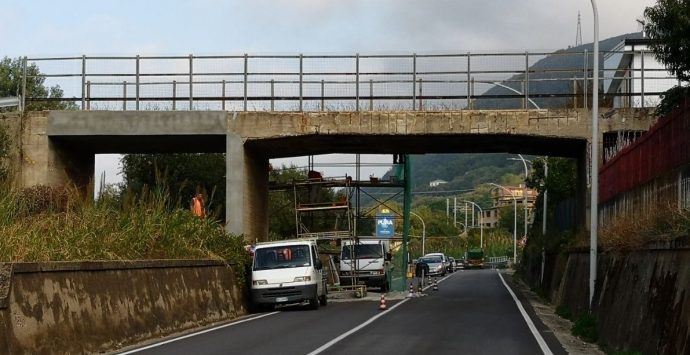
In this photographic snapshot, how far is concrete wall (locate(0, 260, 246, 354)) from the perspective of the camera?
14.6 m

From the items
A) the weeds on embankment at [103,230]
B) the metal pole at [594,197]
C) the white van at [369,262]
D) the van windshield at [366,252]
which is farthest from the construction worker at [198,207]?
the van windshield at [366,252]

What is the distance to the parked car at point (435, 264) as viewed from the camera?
71.2m

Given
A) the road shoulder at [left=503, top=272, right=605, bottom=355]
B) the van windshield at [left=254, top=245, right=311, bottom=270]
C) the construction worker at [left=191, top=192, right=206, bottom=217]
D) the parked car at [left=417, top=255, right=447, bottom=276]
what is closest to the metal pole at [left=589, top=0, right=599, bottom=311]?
the road shoulder at [left=503, top=272, right=605, bottom=355]

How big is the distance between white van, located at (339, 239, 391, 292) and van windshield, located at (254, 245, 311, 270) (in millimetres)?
12472

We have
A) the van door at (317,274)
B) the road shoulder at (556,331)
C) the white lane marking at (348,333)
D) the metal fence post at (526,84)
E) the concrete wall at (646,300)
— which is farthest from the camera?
the metal fence post at (526,84)

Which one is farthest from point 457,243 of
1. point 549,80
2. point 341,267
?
point 549,80

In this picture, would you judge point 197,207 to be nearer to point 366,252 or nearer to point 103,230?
point 103,230

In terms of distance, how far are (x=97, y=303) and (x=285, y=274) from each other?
11.6 metres

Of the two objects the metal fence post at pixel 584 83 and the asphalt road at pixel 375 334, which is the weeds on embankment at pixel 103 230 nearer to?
the asphalt road at pixel 375 334

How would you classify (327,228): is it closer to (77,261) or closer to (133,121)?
(133,121)

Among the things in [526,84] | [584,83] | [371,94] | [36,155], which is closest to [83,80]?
[36,155]

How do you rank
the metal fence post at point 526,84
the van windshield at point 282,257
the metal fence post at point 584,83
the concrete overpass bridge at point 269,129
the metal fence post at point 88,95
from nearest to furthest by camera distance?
the van windshield at point 282,257 < the concrete overpass bridge at point 269,129 < the metal fence post at point 526,84 < the metal fence post at point 584,83 < the metal fence post at point 88,95

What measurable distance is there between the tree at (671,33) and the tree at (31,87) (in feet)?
68.0

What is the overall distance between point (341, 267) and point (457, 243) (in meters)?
94.3
